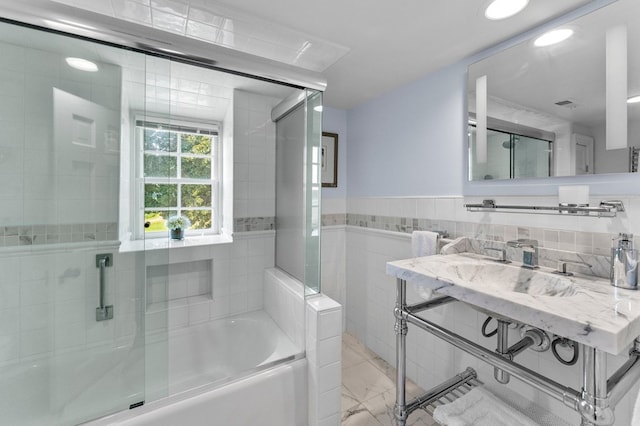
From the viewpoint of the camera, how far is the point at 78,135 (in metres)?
1.30

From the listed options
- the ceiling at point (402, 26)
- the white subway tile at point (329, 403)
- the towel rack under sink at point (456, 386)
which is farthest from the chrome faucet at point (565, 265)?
the white subway tile at point (329, 403)

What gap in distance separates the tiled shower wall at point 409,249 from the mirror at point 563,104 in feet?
0.60

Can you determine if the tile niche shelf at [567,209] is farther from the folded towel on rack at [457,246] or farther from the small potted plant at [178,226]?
the small potted plant at [178,226]

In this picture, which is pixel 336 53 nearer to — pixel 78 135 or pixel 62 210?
pixel 78 135

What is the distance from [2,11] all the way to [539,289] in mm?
2377

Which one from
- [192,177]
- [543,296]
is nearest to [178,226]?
[192,177]

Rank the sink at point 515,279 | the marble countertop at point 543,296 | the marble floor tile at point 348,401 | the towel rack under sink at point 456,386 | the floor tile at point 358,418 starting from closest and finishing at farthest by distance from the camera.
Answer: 1. the marble countertop at point 543,296
2. the sink at point 515,279
3. the towel rack under sink at point 456,386
4. the floor tile at point 358,418
5. the marble floor tile at point 348,401

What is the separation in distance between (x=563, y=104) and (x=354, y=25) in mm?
1040

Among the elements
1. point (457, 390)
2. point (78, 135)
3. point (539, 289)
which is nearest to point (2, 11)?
point (78, 135)

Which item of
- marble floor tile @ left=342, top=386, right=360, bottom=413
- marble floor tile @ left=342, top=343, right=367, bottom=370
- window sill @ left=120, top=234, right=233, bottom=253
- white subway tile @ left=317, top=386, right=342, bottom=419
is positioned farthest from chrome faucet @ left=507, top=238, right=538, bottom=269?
window sill @ left=120, top=234, right=233, bottom=253

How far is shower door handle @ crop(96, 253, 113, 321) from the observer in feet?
4.36

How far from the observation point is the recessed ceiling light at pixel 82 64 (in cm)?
125

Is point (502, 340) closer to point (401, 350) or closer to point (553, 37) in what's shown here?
point (401, 350)

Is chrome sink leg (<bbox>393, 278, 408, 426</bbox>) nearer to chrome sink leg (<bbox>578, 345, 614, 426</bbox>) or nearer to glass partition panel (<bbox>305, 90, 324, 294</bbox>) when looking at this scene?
glass partition panel (<bbox>305, 90, 324, 294</bbox>)
